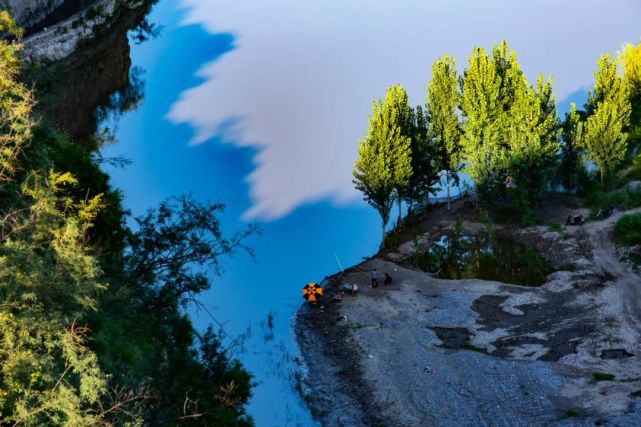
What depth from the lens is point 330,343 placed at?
42688 millimetres

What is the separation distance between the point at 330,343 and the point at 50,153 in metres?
19.1

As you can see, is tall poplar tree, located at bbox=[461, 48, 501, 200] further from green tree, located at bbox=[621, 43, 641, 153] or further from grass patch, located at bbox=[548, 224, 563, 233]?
green tree, located at bbox=[621, 43, 641, 153]

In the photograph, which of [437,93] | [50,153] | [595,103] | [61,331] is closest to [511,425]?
[61,331]

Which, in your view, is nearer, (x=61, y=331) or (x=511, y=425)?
(x=61, y=331)

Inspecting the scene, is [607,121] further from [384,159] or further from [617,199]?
[384,159]

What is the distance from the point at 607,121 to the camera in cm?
6025

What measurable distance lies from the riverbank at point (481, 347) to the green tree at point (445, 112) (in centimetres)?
1145

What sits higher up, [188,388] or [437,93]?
[437,93]

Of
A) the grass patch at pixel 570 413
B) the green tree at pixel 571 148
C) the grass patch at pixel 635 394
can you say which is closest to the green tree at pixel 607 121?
the green tree at pixel 571 148

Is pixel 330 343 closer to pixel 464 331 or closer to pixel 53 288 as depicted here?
pixel 464 331

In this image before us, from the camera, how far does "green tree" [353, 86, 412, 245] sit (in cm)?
5466

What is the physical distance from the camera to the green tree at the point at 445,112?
59719 millimetres

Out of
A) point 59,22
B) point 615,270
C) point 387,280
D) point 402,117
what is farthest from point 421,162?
point 59,22

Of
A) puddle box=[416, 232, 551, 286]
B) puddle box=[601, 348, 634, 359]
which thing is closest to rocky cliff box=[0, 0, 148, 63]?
puddle box=[416, 232, 551, 286]
